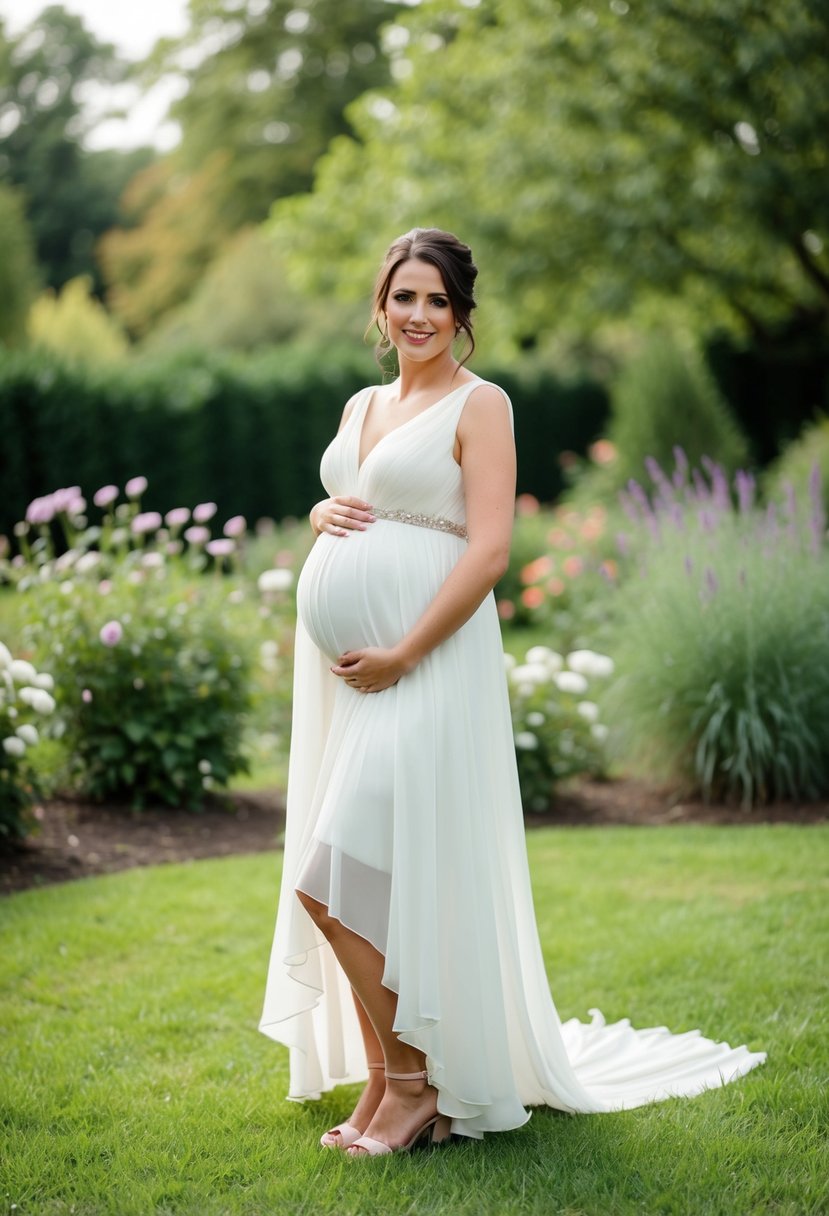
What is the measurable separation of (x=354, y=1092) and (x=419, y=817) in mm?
1100

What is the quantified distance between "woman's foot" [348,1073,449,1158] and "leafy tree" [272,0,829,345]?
35.8ft

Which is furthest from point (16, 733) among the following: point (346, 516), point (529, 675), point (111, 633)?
point (346, 516)

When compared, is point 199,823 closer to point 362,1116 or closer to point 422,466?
point 362,1116

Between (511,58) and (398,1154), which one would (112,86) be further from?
(398,1154)

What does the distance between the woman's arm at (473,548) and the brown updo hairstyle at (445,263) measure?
0.22m

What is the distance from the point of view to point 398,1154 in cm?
288

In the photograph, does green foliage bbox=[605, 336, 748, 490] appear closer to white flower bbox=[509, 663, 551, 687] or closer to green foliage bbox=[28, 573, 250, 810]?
white flower bbox=[509, 663, 551, 687]

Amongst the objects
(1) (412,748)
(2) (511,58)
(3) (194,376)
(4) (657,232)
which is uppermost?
(2) (511,58)

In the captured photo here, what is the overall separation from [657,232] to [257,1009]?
11.6m

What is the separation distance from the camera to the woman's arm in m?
2.88

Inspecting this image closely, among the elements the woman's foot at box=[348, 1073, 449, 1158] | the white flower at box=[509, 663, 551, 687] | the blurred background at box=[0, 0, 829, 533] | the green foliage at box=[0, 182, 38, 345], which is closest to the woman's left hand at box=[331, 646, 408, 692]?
the woman's foot at box=[348, 1073, 449, 1158]

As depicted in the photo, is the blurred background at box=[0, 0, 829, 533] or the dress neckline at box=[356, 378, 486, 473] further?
the blurred background at box=[0, 0, 829, 533]

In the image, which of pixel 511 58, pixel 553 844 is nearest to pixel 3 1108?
pixel 553 844

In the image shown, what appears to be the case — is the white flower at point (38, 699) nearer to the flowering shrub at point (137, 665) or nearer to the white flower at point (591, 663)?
the flowering shrub at point (137, 665)
